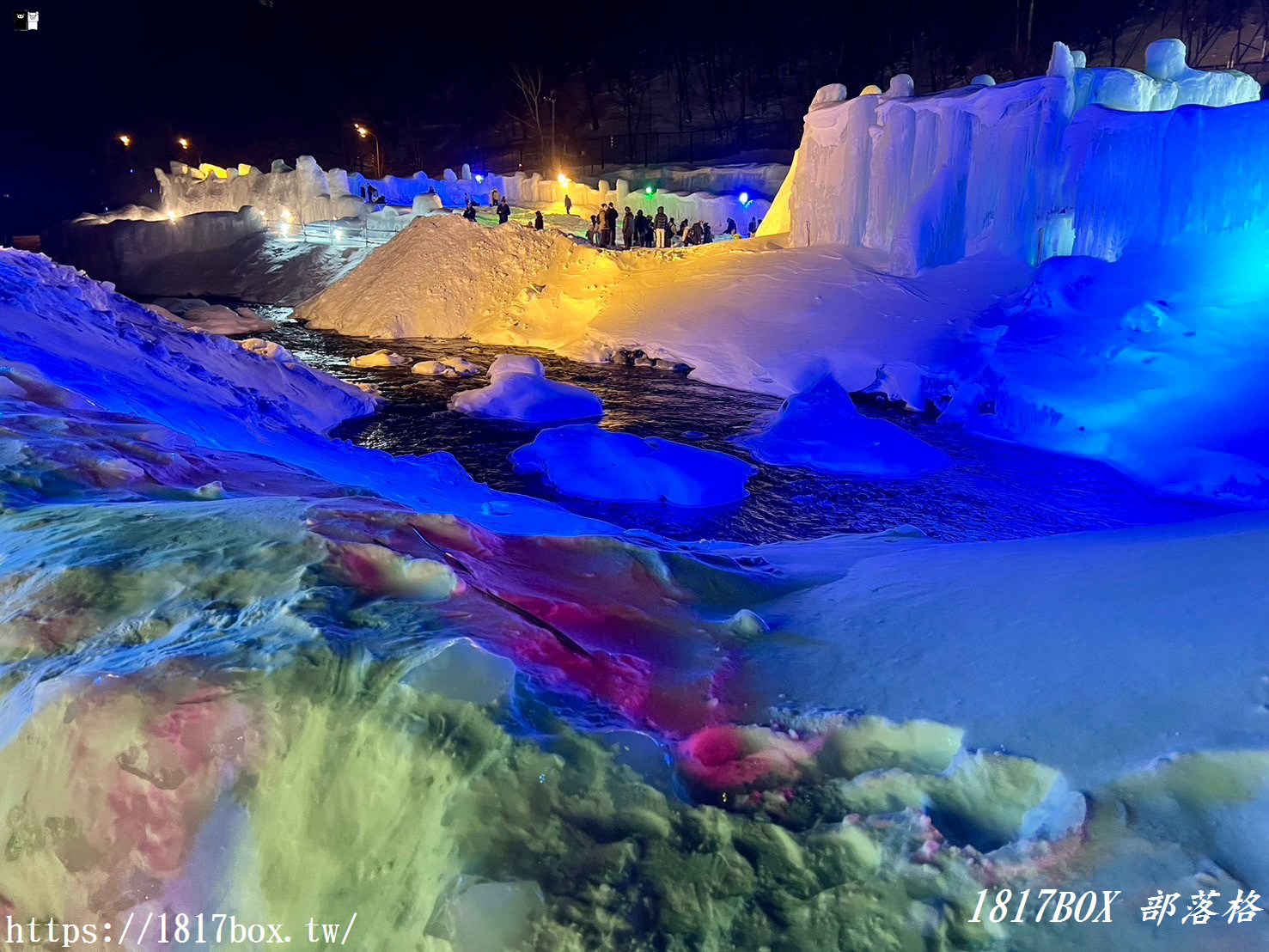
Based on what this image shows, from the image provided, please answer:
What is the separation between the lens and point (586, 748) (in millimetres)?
2225

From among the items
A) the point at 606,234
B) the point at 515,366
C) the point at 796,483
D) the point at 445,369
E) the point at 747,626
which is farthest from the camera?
the point at 606,234

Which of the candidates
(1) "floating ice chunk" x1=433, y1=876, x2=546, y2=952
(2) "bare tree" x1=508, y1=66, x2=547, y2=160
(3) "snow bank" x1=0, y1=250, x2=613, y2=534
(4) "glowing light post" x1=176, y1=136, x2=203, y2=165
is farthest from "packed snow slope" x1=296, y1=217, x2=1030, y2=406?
(4) "glowing light post" x1=176, y1=136, x2=203, y2=165

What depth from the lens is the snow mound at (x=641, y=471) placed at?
981 cm

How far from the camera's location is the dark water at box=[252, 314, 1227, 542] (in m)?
9.02

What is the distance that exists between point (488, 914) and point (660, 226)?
2418 cm

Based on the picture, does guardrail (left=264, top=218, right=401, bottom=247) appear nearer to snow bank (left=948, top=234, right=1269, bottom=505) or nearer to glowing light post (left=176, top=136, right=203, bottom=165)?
snow bank (left=948, top=234, right=1269, bottom=505)

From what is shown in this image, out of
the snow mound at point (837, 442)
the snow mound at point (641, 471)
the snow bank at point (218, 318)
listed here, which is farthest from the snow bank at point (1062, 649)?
the snow bank at point (218, 318)

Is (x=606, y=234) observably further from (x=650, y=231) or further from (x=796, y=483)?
(x=796, y=483)

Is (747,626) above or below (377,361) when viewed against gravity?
above

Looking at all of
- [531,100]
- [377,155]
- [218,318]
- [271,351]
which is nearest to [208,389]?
[271,351]

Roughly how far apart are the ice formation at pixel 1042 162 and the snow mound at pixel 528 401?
24.0ft

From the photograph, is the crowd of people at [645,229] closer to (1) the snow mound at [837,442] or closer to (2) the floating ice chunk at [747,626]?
(1) the snow mound at [837,442]

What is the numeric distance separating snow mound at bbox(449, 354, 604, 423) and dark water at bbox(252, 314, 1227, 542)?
33 centimetres

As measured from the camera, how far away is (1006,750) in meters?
2.23
